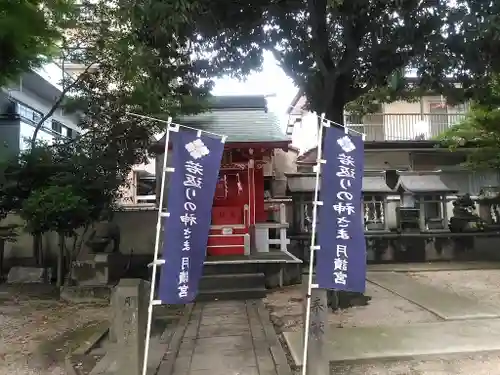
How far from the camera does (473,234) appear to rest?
15.0 m

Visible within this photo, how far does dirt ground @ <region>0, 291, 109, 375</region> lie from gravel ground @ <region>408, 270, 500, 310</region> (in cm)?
715

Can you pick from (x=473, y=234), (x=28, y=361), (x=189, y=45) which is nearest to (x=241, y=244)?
(x=189, y=45)

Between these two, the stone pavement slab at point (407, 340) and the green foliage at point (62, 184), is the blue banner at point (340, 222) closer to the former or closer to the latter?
the stone pavement slab at point (407, 340)

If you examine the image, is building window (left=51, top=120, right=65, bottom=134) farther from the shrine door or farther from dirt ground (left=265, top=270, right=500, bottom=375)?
dirt ground (left=265, top=270, right=500, bottom=375)

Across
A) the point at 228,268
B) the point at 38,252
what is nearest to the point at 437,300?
Result: the point at 228,268

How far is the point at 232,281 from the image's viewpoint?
31.8 ft

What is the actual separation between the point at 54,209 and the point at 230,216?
4.34 m

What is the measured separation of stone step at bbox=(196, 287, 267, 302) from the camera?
367 inches

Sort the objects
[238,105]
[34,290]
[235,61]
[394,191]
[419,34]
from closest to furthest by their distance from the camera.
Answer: [419,34]
[235,61]
[34,290]
[238,105]
[394,191]

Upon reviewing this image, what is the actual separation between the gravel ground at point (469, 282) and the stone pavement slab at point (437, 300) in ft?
0.97

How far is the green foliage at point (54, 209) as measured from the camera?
943 centimetres

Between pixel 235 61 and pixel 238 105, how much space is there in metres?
5.87

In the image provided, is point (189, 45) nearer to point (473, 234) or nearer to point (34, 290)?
point (34, 290)

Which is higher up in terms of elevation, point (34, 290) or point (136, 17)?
point (136, 17)
